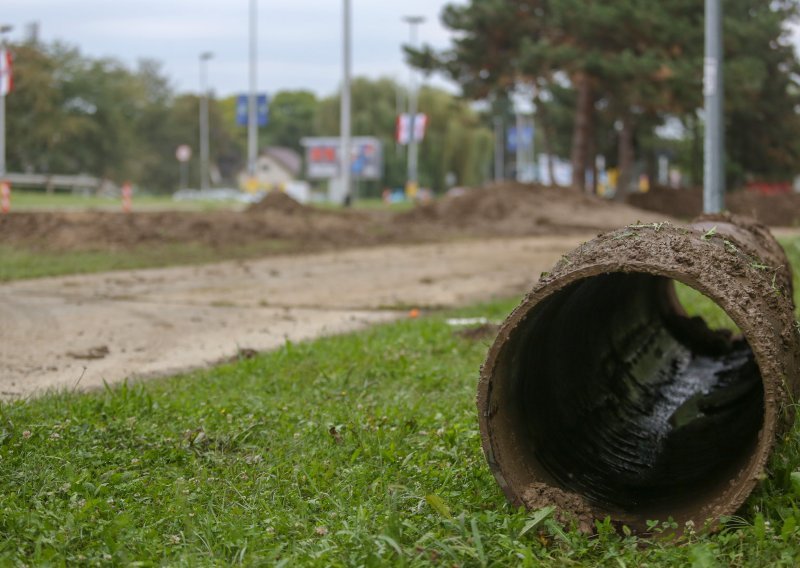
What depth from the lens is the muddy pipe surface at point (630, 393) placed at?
417cm

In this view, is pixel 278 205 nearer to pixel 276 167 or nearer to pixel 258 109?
pixel 258 109

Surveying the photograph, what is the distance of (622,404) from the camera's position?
6219mm

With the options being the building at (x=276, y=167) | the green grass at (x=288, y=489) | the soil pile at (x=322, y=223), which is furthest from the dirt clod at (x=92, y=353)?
the building at (x=276, y=167)

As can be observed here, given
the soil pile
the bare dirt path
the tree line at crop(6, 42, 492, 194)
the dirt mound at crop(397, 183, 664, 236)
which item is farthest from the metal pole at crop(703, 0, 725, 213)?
the tree line at crop(6, 42, 492, 194)

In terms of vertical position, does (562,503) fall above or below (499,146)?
below

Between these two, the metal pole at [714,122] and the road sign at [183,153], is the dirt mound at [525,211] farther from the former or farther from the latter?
the road sign at [183,153]

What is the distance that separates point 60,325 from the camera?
8883 mm

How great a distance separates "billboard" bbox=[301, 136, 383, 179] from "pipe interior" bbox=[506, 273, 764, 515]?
63.6m

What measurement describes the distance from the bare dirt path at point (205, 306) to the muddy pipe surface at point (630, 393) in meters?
2.92

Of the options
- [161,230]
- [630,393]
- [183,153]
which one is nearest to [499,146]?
[183,153]

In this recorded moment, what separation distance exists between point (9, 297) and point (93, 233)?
263 inches

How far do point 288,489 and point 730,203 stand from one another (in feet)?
93.1

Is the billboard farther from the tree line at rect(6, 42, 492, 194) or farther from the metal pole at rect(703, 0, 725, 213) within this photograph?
the metal pole at rect(703, 0, 725, 213)

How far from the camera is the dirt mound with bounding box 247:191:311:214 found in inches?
914
